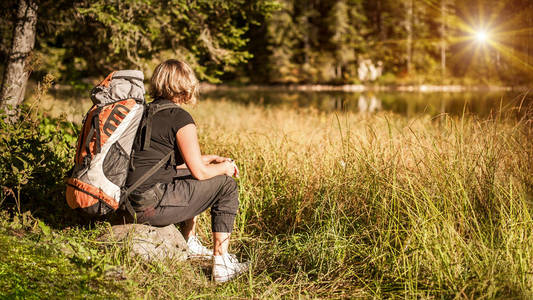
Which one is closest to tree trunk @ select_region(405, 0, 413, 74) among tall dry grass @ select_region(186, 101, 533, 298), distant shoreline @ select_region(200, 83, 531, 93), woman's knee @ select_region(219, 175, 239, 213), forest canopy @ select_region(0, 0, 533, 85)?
forest canopy @ select_region(0, 0, 533, 85)

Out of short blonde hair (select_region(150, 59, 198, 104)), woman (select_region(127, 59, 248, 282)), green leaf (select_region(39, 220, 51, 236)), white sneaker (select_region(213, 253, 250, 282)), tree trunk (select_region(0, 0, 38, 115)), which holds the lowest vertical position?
white sneaker (select_region(213, 253, 250, 282))

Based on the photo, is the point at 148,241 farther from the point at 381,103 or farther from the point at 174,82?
the point at 381,103

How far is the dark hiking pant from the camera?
115 inches

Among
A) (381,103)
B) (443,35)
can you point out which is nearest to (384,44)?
(443,35)

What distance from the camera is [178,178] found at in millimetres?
3221

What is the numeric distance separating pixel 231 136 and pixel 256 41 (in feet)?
113

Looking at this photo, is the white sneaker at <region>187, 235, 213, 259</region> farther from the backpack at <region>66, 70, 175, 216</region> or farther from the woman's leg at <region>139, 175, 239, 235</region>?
the backpack at <region>66, 70, 175, 216</region>

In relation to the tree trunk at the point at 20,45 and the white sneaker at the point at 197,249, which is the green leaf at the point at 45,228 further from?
the tree trunk at the point at 20,45

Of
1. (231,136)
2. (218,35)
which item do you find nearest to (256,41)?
(218,35)

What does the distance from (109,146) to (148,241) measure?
693mm

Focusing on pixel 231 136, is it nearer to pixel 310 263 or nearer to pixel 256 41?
pixel 310 263

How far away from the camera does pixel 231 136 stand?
5.70 metres

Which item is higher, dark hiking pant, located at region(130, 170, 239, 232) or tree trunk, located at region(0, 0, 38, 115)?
tree trunk, located at region(0, 0, 38, 115)

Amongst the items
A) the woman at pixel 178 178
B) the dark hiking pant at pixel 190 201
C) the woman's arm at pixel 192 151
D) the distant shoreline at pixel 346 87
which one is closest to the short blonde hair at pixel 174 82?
the woman at pixel 178 178
